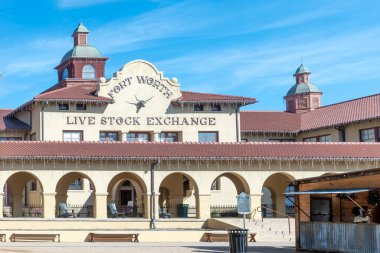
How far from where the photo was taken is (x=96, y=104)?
55844mm

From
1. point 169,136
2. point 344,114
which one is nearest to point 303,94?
point 344,114

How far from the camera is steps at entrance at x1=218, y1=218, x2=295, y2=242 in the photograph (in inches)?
1666

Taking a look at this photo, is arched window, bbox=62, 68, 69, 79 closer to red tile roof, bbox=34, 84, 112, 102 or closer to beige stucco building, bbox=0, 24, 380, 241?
beige stucco building, bbox=0, 24, 380, 241

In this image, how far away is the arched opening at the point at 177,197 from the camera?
175 ft

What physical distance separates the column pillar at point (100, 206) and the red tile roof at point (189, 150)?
7.89 feet

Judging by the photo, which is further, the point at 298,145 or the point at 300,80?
the point at 300,80

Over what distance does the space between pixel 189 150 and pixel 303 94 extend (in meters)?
40.5

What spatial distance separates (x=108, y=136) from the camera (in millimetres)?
56531

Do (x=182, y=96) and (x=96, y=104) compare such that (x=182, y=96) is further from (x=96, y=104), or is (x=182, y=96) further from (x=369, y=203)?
(x=369, y=203)

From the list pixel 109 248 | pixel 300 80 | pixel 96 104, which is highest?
pixel 300 80

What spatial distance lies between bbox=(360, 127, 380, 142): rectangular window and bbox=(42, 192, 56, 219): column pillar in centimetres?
2285

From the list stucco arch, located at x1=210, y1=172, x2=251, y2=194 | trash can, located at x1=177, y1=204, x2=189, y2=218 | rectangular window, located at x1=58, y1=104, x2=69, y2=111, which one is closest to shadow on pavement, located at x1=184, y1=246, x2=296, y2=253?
stucco arch, located at x1=210, y1=172, x2=251, y2=194

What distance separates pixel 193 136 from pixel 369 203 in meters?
28.9

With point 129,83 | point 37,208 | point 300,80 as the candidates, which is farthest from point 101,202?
point 300,80
